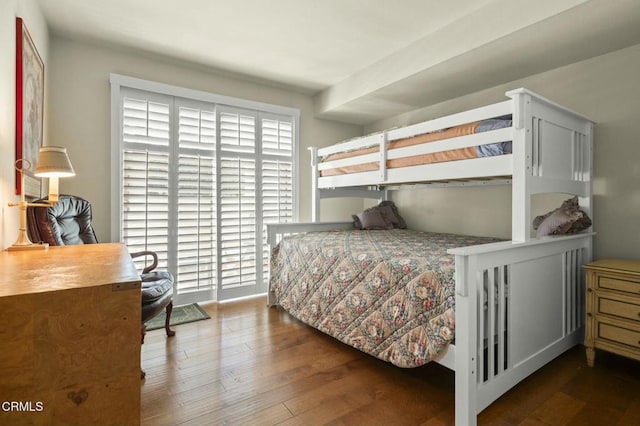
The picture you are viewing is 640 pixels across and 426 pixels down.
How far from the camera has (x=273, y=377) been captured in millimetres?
1956

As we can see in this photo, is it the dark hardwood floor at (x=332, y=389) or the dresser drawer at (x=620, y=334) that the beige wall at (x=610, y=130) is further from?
the dark hardwood floor at (x=332, y=389)

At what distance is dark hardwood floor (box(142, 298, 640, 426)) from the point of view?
1.59 meters

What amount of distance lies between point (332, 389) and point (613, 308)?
1.75 m

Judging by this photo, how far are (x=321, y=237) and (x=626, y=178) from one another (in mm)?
2350

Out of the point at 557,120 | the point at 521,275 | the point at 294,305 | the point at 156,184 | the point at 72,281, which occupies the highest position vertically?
A: the point at 557,120

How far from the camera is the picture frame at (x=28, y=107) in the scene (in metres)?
1.83

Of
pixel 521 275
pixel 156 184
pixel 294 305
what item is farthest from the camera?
pixel 156 184

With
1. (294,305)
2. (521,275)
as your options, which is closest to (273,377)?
(294,305)

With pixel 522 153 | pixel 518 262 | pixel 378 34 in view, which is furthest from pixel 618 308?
pixel 378 34

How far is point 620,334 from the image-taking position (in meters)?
1.94

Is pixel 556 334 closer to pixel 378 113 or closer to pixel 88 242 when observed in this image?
pixel 378 113

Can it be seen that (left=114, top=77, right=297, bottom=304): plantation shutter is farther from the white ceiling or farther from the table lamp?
the table lamp

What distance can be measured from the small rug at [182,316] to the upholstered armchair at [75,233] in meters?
0.21

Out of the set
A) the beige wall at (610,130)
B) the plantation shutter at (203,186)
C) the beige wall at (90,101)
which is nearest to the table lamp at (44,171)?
the beige wall at (90,101)
